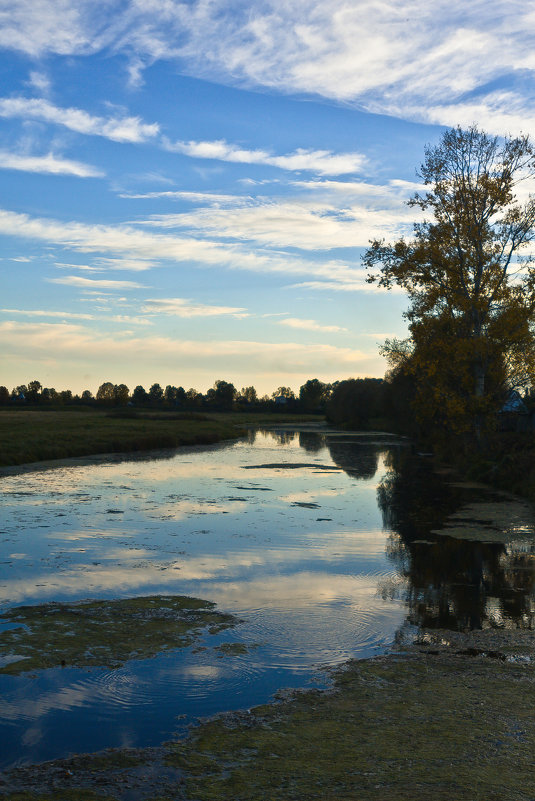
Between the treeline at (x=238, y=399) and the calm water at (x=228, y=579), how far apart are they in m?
33.8

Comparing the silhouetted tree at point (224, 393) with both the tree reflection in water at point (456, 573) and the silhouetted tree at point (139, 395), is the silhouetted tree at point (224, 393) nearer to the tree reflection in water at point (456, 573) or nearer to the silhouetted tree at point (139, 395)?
the silhouetted tree at point (139, 395)

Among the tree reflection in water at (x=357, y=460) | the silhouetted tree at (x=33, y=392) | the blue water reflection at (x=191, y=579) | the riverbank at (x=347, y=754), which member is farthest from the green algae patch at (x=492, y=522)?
the silhouetted tree at (x=33, y=392)

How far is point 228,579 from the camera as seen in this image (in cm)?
1101

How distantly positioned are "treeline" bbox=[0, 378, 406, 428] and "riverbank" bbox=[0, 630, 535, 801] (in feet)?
149

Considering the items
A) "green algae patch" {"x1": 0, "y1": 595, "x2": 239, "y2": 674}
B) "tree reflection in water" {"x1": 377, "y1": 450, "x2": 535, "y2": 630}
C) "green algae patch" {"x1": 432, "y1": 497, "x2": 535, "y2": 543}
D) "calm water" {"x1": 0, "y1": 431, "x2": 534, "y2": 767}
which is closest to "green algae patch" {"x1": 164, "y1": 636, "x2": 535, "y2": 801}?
"calm water" {"x1": 0, "y1": 431, "x2": 534, "y2": 767}

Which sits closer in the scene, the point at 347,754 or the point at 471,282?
the point at 347,754

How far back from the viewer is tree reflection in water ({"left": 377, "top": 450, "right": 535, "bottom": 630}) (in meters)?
9.02

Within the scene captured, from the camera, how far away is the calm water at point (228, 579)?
6094 millimetres

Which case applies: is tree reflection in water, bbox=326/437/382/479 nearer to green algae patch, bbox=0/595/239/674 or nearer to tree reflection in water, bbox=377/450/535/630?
tree reflection in water, bbox=377/450/535/630

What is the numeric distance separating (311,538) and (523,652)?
7333 mm

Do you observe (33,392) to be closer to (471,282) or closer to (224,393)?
(224,393)

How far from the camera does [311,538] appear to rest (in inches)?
573

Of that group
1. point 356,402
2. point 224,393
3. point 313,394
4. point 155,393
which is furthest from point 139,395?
point 356,402

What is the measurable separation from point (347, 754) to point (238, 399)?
627ft
